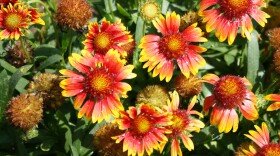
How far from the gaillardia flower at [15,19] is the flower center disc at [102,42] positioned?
398 mm

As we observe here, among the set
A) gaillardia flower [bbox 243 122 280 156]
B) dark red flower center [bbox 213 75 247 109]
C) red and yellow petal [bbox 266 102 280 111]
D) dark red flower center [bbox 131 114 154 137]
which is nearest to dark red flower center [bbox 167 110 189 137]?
dark red flower center [bbox 131 114 154 137]

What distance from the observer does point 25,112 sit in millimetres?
2412

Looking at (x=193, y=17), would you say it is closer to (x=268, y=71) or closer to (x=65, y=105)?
(x=268, y=71)

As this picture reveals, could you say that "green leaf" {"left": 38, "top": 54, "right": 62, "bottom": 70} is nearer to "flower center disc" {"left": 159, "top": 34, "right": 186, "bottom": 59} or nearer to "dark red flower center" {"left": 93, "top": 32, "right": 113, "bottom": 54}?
"dark red flower center" {"left": 93, "top": 32, "right": 113, "bottom": 54}

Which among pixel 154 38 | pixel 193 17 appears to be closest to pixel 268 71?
pixel 193 17

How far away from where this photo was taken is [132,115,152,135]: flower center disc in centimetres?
233

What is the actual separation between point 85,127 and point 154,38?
676mm

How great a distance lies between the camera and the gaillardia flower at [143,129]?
90.7 inches

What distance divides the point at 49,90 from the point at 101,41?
1.34ft

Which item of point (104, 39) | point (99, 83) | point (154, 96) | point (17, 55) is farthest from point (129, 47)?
point (17, 55)

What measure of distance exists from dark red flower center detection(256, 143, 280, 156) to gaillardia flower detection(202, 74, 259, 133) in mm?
167

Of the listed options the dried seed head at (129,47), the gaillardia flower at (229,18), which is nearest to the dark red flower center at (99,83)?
the dried seed head at (129,47)

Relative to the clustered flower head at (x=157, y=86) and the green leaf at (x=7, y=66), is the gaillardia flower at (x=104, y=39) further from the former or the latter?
the green leaf at (x=7, y=66)

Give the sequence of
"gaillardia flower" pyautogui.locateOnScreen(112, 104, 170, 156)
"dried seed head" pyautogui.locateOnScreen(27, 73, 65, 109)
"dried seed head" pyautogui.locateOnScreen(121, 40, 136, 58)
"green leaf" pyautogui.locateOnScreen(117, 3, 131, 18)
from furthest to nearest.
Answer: "green leaf" pyautogui.locateOnScreen(117, 3, 131, 18) → "dried seed head" pyautogui.locateOnScreen(121, 40, 136, 58) → "dried seed head" pyautogui.locateOnScreen(27, 73, 65, 109) → "gaillardia flower" pyautogui.locateOnScreen(112, 104, 170, 156)
